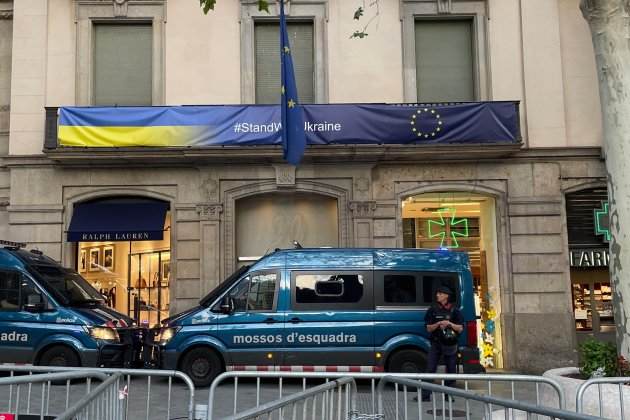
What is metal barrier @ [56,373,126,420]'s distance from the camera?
4.05 m

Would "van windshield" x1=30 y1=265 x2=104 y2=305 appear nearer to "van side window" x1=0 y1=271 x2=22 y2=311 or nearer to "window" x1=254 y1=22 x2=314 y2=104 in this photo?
"van side window" x1=0 y1=271 x2=22 y2=311

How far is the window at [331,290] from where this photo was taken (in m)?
12.0

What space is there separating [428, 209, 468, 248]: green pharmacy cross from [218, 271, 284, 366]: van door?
5.75 meters

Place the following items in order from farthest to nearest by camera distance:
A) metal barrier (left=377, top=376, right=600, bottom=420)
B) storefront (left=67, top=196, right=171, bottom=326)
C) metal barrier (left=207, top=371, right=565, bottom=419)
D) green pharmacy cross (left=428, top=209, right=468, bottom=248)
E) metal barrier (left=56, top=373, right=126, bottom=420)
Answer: green pharmacy cross (left=428, top=209, right=468, bottom=248) → storefront (left=67, top=196, right=171, bottom=326) → metal barrier (left=207, top=371, right=565, bottom=419) → metal barrier (left=56, top=373, right=126, bottom=420) → metal barrier (left=377, top=376, right=600, bottom=420)

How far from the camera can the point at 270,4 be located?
16.1 m

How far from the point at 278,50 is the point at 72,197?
6.16 meters

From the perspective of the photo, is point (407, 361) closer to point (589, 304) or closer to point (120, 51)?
point (589, 304)

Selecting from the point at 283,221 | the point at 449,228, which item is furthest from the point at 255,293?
the point at 449,228

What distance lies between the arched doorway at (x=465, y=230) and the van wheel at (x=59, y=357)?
26.5 ft

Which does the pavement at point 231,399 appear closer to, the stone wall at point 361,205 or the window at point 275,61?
the stone wall at point 361,205

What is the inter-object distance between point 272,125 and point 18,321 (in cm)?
664

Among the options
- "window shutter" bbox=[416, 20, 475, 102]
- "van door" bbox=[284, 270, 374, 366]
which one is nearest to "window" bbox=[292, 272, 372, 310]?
"van door" bbox=[284, 270, 374, 366]

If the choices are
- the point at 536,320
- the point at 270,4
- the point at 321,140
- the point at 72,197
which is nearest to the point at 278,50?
the point at 270,4

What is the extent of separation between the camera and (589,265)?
614 inches
